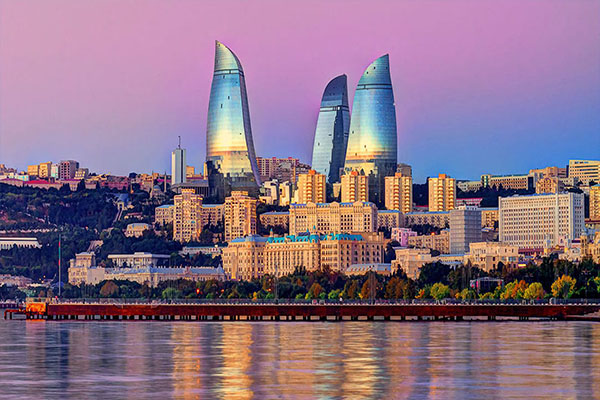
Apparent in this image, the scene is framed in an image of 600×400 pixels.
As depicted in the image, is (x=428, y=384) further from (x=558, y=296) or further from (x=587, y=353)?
(x=558, y=296)

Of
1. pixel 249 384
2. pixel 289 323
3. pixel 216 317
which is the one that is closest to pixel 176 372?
pixel 249 384

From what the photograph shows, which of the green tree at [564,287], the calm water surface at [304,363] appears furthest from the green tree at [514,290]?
the calm water surface at [304,363]

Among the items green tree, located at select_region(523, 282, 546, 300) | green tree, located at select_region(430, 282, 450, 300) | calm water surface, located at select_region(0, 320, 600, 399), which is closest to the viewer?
calm water surface, located at select_region(0, 320, 600, 399)

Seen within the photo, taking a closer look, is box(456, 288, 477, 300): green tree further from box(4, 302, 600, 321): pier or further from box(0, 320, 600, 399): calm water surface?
box(0, 320, 600, 399): calm water surface

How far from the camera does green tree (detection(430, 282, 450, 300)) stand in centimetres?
19538

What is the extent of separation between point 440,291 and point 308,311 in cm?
2774

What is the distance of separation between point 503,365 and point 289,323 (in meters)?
71.3

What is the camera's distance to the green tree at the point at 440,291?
19538 centimetres

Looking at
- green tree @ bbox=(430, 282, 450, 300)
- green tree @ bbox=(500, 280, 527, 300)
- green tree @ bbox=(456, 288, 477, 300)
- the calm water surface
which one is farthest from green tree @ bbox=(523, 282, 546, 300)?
the calm water surface

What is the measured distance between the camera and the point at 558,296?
18000cm

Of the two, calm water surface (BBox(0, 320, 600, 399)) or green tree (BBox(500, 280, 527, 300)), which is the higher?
green tree (BBox(500, 280, 527, 300))

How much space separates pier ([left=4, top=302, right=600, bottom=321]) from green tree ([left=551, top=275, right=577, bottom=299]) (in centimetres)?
1046

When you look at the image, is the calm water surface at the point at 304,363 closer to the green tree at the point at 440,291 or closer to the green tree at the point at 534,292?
the green tree at the point at 534,292

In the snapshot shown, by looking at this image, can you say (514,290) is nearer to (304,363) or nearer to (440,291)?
(440,291)
